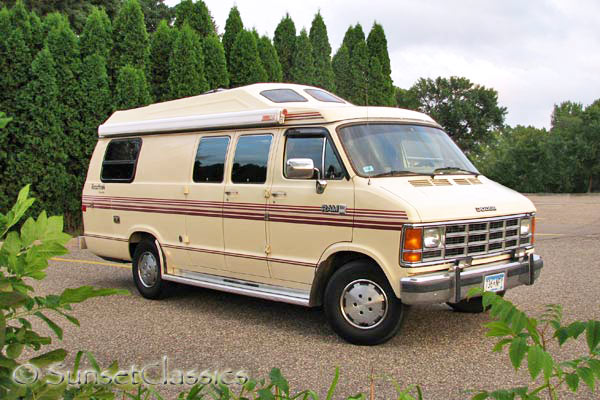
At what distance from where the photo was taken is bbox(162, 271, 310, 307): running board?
615 cm

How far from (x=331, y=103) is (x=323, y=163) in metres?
1.19

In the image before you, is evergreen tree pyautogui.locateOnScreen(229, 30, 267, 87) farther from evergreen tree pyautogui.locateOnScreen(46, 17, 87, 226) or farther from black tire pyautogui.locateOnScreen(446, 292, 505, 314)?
black tire pyautogui.locateOnScreen(446, 292, 505, 314)

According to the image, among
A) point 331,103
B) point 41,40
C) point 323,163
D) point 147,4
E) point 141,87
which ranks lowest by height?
point 323,163

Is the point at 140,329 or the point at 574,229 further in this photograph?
the point at 574,229

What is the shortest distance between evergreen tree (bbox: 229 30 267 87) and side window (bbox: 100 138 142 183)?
8105 mm

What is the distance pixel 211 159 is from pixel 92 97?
734 centimetres

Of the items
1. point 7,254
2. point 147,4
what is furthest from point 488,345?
point 147,4

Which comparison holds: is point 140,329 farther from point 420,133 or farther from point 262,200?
point 420,133

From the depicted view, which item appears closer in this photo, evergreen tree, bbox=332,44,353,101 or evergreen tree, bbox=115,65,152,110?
evergreen tree, bbox=115,65,152,110

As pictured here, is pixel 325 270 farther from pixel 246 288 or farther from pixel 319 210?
pixel 246 288

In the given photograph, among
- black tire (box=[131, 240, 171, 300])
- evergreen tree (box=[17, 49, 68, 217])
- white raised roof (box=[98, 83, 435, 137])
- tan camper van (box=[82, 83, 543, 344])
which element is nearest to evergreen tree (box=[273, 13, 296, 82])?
evergreen tree (box=[17, 49, 68, 217])

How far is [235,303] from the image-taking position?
304 inches

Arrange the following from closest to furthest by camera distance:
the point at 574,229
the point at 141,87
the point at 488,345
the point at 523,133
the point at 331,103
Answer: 1. the point at 488,345
2. the point at 331,103
3. the point at 141,87
4. the point at 574,229
5. the point at 523,133

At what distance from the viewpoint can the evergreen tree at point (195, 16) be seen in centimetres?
1634
